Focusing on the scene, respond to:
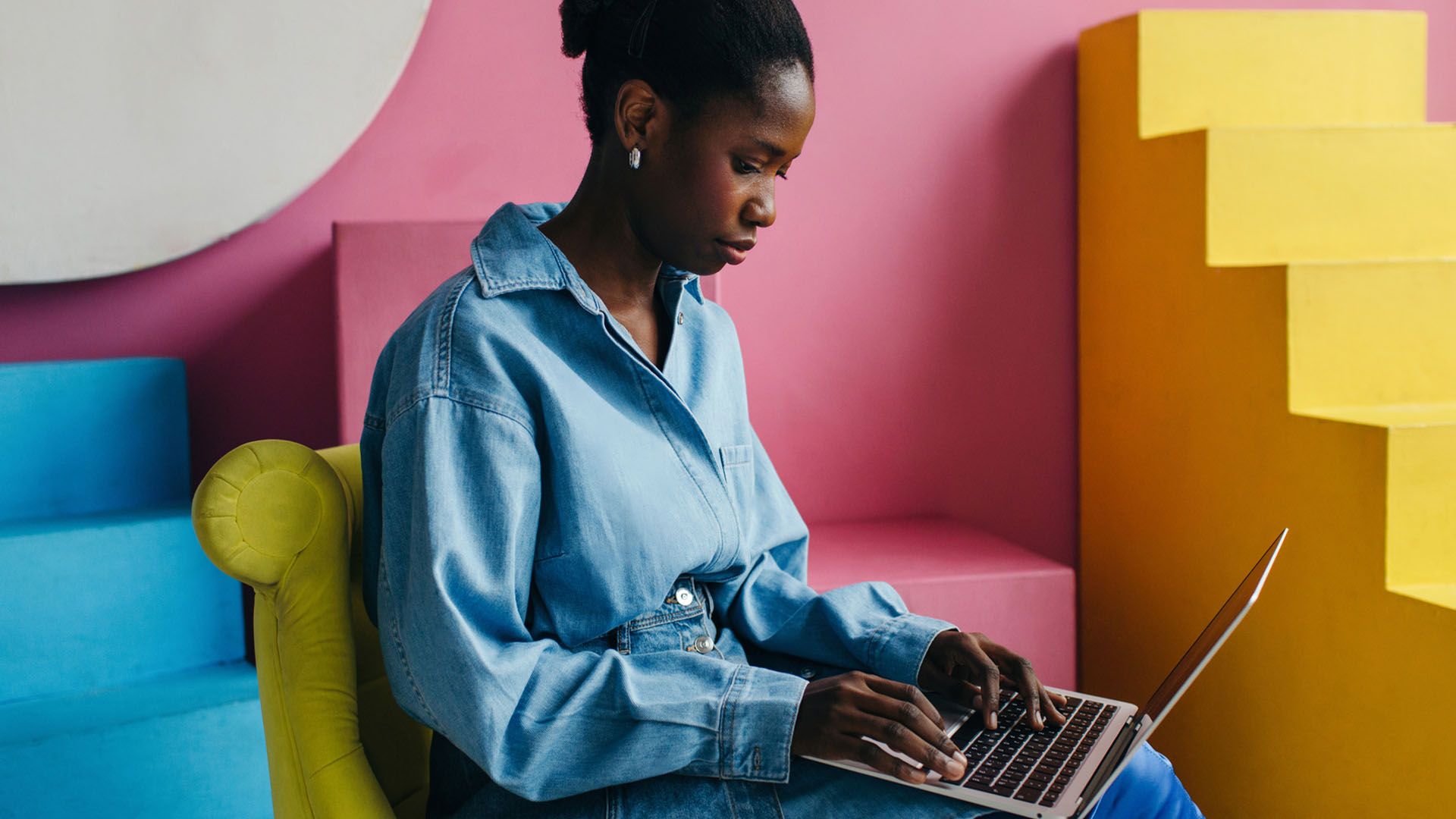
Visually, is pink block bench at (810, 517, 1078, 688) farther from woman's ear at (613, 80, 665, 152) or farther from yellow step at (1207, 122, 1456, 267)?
woman's ear at (613, 80, 665, 152)

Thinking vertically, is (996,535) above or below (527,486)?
below

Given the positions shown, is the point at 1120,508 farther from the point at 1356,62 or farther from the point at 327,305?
the point at 327,305

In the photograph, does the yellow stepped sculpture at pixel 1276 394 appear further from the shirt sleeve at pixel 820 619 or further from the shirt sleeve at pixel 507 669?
the shirt sleeve at pixel 507 669

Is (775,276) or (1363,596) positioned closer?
(1363,596)

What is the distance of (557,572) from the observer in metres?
0.85

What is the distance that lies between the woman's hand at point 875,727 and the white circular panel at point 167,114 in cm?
117

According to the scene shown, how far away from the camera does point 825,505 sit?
6.61 feet

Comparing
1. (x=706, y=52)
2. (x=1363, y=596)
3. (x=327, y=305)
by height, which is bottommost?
(x=1363, y=596)

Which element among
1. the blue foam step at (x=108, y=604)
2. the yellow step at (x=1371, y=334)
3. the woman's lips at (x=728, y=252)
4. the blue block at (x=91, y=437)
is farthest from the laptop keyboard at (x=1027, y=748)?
the blue block at (x=91, y=437)

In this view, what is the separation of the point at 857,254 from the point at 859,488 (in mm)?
399

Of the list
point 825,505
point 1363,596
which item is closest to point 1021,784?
point 1363,596

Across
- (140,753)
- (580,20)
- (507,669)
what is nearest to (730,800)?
(507,669)

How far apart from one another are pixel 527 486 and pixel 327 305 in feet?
3.46

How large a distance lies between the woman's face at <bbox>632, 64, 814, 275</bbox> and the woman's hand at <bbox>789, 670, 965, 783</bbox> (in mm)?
346
